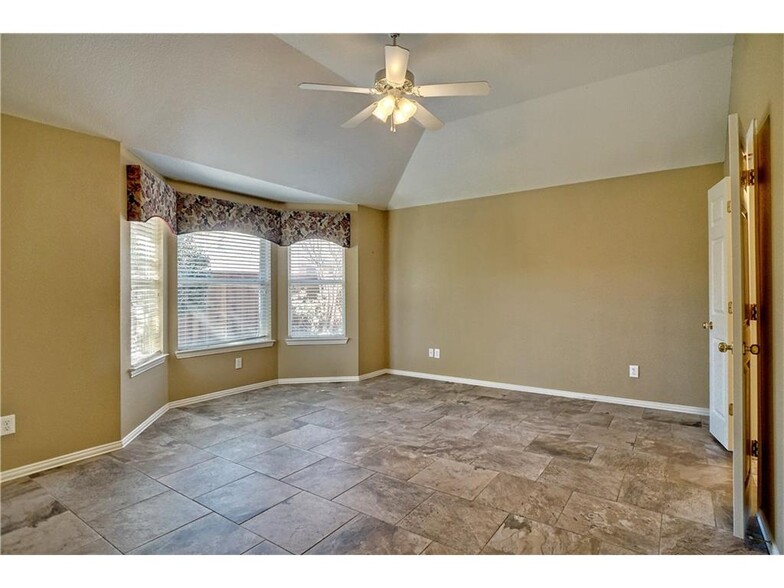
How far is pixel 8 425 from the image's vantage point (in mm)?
2529

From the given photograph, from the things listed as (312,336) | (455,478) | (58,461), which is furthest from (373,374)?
(58,461)

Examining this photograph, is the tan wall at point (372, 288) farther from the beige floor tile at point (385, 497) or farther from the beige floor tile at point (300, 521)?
the beige floor tile at point (300, 521)

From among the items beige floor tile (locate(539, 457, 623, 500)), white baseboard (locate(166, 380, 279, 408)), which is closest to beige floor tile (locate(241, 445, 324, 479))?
beige floor tile (locate(539, 457, 623, 500))

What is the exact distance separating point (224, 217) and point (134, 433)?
91.5 inches

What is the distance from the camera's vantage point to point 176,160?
3.42m

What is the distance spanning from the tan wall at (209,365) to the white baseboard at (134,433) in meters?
0.05

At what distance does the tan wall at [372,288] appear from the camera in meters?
5.29

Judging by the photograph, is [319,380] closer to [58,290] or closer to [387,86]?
[58,290]

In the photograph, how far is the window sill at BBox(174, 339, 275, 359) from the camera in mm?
4105

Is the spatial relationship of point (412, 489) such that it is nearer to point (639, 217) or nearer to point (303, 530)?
point (303, 530)

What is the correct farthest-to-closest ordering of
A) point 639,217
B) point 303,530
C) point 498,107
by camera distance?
point 639,217 → point 498,107 → point 303,530

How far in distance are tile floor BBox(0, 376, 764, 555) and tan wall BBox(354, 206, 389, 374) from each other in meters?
1.64
